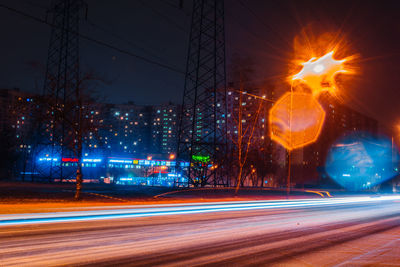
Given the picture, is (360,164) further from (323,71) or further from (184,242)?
(184,242)

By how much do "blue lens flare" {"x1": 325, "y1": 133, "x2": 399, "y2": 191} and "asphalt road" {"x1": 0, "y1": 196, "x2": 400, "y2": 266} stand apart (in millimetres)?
51747

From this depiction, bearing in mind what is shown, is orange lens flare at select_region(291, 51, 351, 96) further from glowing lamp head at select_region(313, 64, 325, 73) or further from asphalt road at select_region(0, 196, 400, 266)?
asphalt road at select_region(0, 196, 400, 266)

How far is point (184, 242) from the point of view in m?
9.13

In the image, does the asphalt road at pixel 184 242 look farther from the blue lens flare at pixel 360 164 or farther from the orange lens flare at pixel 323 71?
the blue lens flare at pixel 360 164

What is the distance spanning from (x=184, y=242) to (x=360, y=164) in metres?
60.8

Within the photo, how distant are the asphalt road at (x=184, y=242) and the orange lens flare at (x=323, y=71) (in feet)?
63.9

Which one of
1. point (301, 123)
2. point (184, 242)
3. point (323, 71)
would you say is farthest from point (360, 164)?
point (184, 242)

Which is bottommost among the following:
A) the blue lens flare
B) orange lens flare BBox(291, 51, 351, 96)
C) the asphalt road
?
the asphalt road

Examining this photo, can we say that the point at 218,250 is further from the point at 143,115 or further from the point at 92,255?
the point at 143,115

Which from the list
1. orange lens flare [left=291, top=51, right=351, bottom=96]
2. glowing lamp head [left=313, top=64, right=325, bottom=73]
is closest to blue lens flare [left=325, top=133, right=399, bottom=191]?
orange lens flare [left=291, top=51, right=351, bottom=96]

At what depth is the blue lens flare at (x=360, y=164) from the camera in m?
61.9

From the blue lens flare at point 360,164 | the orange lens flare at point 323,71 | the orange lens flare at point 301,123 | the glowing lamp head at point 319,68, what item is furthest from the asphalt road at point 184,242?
the blue lens flare at point 360,164

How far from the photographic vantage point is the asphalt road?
7.28 meters

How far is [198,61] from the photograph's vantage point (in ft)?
119
